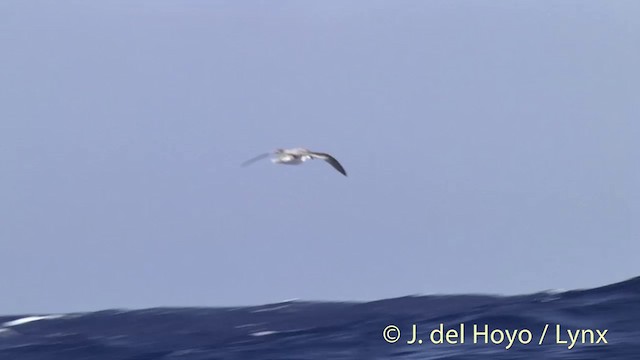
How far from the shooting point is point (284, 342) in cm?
1041

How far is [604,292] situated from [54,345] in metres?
3.95

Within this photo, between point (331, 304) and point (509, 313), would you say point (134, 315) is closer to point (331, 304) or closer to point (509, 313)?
point (331, 304)

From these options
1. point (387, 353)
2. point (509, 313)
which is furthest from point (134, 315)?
point (509, 313)

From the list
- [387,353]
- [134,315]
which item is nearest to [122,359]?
[134,315]

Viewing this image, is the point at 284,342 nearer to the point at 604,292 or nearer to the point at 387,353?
the point at 387,353

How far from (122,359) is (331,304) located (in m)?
1.51

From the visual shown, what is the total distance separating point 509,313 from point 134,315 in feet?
8.74

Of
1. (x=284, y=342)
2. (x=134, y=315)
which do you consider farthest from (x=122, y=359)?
(x=284, y=342)

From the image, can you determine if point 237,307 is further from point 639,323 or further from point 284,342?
point 639,323

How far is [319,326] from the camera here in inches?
416

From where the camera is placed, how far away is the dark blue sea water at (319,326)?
406 inches

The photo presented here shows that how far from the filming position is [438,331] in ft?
34.6

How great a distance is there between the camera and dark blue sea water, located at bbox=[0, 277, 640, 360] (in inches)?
406

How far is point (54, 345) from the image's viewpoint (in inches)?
412
